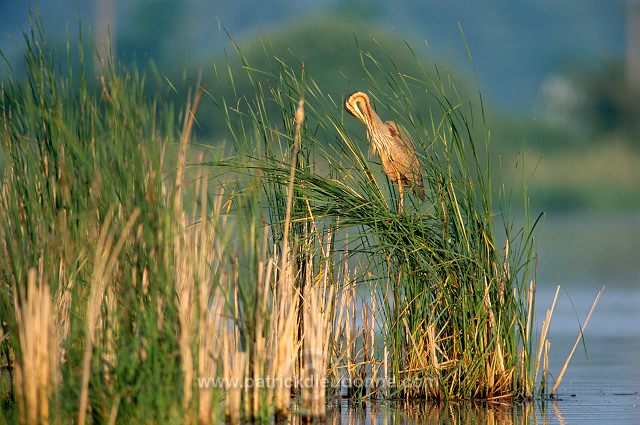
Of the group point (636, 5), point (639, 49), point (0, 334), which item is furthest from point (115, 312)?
point (636, 5)

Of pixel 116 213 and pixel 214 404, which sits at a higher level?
pixel 116 213

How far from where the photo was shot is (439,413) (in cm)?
555

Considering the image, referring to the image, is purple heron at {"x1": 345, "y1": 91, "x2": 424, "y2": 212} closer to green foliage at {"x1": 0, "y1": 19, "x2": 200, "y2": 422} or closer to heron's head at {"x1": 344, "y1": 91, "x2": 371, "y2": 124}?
heron's head at {"x1": 344, "y1": 91, "x2": 371, "y2": 124}

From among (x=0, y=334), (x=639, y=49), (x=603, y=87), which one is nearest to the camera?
(x=0, y=334)

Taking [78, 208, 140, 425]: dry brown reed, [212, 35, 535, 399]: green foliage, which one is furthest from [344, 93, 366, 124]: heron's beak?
[78, 208, 140, 425]: dry brown reed

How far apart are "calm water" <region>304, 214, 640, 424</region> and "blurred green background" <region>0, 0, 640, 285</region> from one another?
197mm

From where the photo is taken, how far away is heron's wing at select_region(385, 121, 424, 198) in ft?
20.4

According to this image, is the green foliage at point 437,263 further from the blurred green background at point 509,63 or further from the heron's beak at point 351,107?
the heron's beak at point 351,107

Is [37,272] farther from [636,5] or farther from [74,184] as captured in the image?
[636,5]

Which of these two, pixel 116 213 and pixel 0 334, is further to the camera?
pixel 0 334

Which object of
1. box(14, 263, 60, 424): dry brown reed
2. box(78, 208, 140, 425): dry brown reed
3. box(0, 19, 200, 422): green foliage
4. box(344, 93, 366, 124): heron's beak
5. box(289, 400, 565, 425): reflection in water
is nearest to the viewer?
box(78, 208, 140, 425): dry brown reed

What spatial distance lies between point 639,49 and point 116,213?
73.4 metres

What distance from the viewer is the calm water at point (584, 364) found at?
216 inches

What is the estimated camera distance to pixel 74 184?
492 cm
